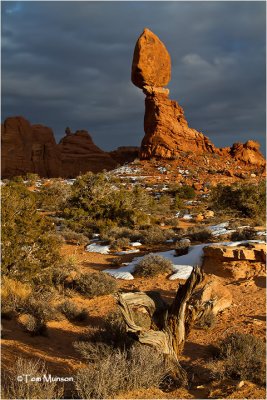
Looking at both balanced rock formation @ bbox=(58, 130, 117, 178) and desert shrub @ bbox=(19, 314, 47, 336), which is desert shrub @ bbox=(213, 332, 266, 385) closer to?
desert shrub @ bbox=(19, 314, 47, 336)

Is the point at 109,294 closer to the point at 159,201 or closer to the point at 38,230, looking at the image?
the point at 38,230

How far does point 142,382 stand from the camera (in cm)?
484

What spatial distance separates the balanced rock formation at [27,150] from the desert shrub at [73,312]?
5556 centimetres

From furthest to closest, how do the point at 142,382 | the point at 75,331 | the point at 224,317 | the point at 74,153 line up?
the point at 74,153 < the point at 224,317 < the point at 75,331 < the point at 142,382

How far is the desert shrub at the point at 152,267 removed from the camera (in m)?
10.9

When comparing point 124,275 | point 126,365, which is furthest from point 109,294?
point 126,365

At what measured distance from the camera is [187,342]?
6938mm

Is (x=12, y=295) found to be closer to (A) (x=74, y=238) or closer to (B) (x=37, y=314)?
(B) (x=37, y=314)

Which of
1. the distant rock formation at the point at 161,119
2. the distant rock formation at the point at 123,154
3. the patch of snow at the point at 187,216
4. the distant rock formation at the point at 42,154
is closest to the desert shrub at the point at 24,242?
the patch of snow at the point at 187,216

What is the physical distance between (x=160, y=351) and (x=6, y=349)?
227 cm

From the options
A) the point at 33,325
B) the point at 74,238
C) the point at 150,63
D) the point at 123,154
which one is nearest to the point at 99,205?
the point at 74,238

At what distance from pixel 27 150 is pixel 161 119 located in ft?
75.3

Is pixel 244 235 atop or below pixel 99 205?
below

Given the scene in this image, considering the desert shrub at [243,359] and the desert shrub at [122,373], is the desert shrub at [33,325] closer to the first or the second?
the desert shrub at [122,373]
